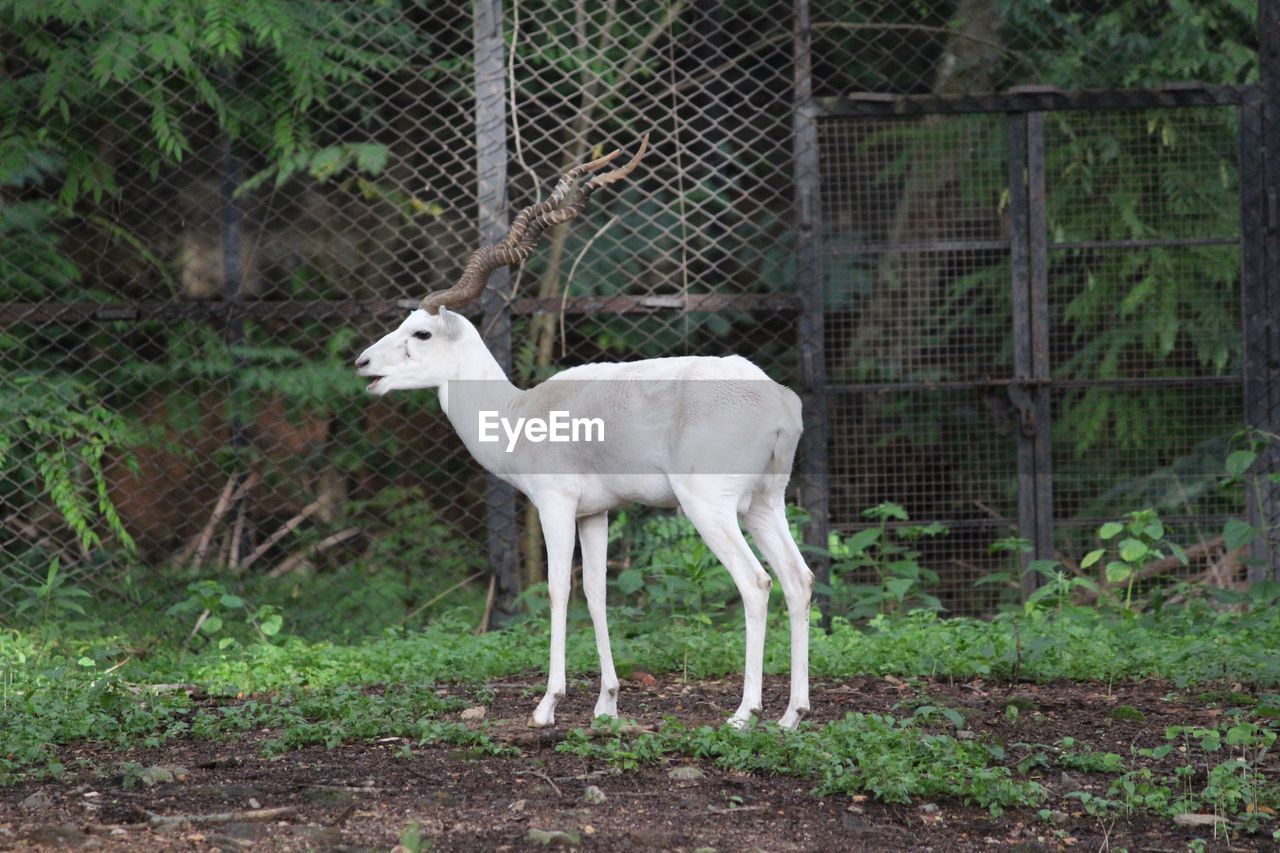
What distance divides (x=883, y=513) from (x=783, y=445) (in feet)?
7.33

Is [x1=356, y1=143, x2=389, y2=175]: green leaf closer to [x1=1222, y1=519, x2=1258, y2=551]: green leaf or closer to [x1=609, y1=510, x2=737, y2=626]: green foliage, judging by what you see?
[x1=609, y1=510, x2=737, y2=626]: green foliage

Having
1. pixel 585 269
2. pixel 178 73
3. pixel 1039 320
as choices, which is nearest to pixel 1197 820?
pixel 1039 320

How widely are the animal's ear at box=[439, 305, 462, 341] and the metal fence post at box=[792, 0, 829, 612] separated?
7.67 feet

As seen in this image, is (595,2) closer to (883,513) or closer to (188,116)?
(188,116)

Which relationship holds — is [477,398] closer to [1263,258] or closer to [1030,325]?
[1030,325]

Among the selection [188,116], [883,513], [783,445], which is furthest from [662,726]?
[188,116]

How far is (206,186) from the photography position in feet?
28.0

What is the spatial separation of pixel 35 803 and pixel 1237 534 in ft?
15.8

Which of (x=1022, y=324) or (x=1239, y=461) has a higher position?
(x=1022, y=324)

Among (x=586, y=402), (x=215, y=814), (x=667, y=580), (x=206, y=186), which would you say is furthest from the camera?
(x=206, y=186)

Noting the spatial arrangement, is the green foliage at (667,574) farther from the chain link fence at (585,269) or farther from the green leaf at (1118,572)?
the green leaf at (1118,572)

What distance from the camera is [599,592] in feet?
16.4

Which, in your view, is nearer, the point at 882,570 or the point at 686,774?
the point at 686,774

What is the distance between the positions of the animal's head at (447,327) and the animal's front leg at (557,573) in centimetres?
72
